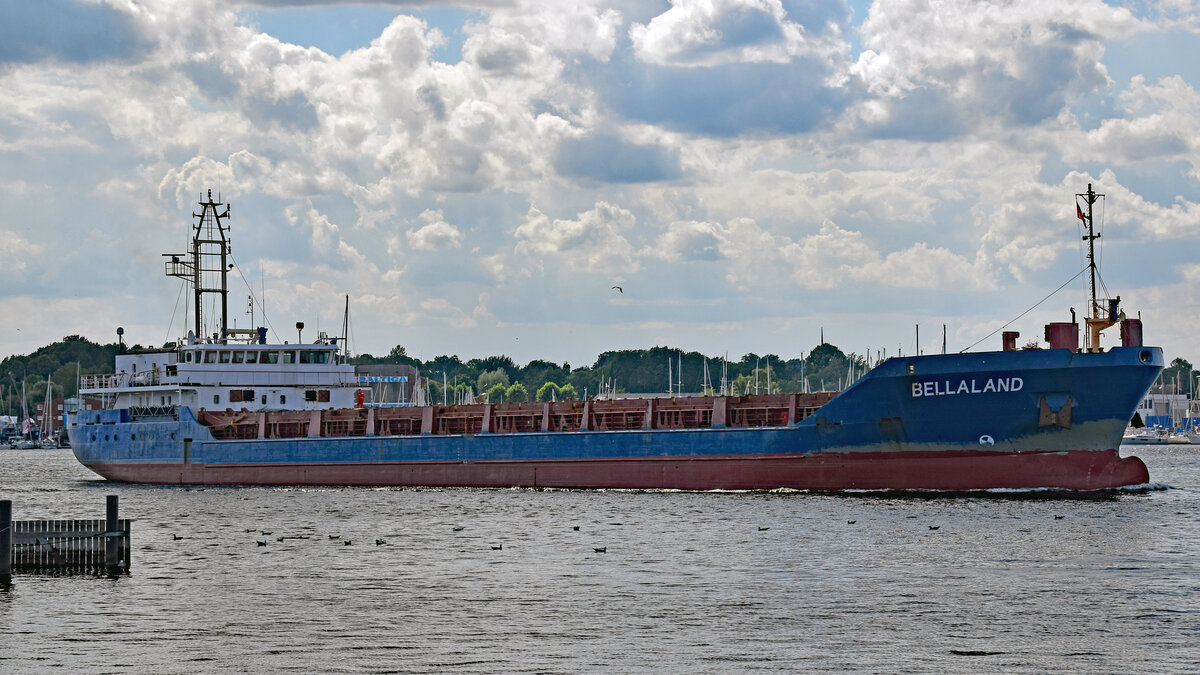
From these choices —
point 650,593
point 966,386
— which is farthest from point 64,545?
point 966,386

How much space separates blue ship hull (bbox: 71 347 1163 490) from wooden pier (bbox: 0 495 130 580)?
2228cm

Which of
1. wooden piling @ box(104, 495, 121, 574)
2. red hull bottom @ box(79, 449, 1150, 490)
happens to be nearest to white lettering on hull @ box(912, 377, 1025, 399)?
red hull bottom @ box(79, 449, 1150, 490)

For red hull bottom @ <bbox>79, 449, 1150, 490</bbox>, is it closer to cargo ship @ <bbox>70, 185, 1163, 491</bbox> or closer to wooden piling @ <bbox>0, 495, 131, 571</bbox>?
cargo ship @ <bbox>70, 185, 1163, 491</bbox>

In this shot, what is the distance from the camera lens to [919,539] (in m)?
32.7

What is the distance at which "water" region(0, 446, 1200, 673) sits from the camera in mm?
19703

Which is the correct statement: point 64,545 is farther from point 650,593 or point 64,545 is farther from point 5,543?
point 650,593

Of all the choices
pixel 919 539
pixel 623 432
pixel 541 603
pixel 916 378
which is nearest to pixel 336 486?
pixel 623 432

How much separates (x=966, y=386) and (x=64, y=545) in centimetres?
2536

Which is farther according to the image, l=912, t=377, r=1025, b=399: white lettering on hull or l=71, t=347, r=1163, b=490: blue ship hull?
l=912, t=377, r=1025, b=399: white lettering on hull

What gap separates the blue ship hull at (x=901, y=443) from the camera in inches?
1588

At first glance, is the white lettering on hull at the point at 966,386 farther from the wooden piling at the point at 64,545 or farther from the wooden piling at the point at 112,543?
the wooden piling at the point at 112,543

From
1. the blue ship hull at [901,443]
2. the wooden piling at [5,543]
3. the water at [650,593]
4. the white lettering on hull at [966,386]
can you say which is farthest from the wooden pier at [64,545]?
the white lettering on hull at [966,386]

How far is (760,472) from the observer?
4512 cm

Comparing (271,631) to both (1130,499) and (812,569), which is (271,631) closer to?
(812,569)
